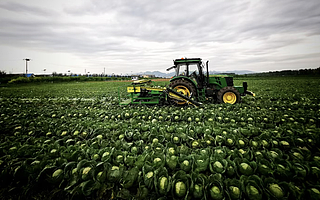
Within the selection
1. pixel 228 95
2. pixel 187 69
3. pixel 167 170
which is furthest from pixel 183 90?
pixel 167 170

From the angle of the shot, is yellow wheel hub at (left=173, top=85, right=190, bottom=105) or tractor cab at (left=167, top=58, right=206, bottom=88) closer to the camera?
yellow wheel hub at (left=173, top=85, right=190, bottom=105)

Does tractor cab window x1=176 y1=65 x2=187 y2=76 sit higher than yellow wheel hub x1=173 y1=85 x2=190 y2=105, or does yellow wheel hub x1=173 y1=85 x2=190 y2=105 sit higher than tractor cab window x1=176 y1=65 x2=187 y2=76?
tractor cab window x1=176 y1=65 x2=187 y2=76

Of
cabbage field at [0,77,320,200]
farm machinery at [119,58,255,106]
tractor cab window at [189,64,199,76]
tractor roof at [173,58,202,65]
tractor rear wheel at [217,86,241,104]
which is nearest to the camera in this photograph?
cabbage field at [0,77,320,200]

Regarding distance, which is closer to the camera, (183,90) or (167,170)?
(167,170)

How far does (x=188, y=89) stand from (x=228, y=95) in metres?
2.17

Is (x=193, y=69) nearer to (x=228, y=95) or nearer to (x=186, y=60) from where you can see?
(x=186, y=60)

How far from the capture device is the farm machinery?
7348 millimetres

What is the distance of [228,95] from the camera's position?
7.71 m

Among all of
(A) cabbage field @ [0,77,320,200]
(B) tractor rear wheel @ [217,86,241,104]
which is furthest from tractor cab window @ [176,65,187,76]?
(A) cabbage field @ [0,77,320,200]

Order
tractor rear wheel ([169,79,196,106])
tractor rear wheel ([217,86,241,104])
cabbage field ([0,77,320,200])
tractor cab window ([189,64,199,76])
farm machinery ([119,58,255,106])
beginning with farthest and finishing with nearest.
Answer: tractor cab window ([189,64,199,76]), tractor rear wheel ([169,79,196,106]), tractor rear wheel ([217,86,241,104]), farm machinery ([119,58,255,106]), cabbage field ([0,77,320,200])

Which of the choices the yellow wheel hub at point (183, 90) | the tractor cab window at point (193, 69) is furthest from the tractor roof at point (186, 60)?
the yellow wheel hub at point (183, 90)

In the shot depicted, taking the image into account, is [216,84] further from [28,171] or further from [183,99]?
[28,171]

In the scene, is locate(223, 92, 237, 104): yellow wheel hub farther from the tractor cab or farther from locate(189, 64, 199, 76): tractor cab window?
locate(189, 64, 199, 76): tractor cab window

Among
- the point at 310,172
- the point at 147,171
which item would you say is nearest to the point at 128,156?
the point at 147,171
